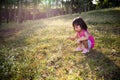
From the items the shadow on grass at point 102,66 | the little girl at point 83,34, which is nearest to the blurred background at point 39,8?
the little girl at point 83,34

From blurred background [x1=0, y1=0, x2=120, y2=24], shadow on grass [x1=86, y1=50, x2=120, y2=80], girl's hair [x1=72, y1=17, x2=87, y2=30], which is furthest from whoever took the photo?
blurred background [x1=0, y1=0, x2=120, y2=24]

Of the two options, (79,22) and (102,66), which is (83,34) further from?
(102,66)

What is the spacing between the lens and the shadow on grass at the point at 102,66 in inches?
275

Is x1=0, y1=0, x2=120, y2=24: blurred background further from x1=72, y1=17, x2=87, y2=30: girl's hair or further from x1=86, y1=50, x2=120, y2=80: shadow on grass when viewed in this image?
x1=86, y1=50, x2=120, y2=80: shadow on grass

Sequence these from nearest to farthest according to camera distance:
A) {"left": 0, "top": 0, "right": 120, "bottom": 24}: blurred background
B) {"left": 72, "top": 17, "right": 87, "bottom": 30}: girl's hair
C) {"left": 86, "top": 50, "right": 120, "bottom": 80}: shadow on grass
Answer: {"left": 86, "top": 50, "right": 120, "bottom": 80}: shadow on grass < {"left": 72, "top": 17, "right": 87, "bottom": 30}: girl's hair < {"left": 0, "top": 0, "right": 120, "bottom": 24}: blurred background

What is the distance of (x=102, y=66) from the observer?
7805 millimetres

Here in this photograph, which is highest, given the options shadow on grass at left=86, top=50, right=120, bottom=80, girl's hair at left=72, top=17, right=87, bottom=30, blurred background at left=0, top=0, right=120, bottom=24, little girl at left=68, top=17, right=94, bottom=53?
blurred background at left=0, top=0, right=120, bottom=24

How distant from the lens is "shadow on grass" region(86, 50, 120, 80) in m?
6.97

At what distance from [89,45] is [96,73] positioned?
89.1 inches

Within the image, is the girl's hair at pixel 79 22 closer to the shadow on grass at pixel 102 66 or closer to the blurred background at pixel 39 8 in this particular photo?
the shadow on grass at pixel 102 66

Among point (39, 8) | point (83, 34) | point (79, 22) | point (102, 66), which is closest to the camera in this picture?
point (102, 66)

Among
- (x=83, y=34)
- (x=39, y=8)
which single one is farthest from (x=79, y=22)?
(x=39, y=8)

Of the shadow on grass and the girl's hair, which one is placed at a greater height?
the girl's hair

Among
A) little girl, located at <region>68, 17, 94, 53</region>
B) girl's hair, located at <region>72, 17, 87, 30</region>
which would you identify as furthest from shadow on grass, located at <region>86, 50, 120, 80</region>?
girl's hair, located at <region>72, 17, 87, 30</region>
